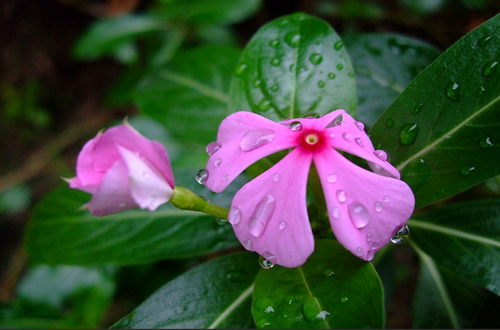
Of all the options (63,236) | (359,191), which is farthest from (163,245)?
(359,191)

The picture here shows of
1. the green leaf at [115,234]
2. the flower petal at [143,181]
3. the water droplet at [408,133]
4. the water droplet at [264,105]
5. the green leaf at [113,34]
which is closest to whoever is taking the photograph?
the flower petal at [143,181]

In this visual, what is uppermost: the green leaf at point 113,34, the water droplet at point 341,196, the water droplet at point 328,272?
the green leaf at point 113,34

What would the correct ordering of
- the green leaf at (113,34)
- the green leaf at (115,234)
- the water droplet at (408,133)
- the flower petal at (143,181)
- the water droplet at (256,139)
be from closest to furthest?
the flower petal at (143,181) → the water droplet at (256,139) → the water droplet at (408,133) → the green leaf at (115,234) → the green leaf at (113,34)

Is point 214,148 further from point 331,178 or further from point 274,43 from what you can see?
point 274,43

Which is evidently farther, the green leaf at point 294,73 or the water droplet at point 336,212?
the green leaf at point 294,73

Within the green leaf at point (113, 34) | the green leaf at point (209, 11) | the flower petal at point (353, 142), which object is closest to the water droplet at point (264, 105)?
the flower petal at point (353, 142)

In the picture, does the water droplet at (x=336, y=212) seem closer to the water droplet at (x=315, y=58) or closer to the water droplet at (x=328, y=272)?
the water droplet at (x=328, y=272)

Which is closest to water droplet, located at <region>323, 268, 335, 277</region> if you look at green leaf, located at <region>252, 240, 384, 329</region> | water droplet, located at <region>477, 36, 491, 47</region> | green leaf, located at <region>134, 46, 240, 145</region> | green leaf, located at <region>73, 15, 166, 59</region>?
green leaf, located at <region>252, 240, 384, 329</region>

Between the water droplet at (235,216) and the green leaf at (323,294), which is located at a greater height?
the water droplet at (235,216)
